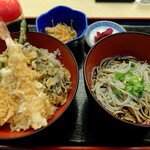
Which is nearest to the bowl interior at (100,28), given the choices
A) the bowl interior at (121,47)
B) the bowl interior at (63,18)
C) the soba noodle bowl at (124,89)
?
the bowl interior at (63,18)

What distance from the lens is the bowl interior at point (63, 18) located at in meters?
1.66

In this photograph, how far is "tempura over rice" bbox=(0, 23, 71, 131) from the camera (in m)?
1.02

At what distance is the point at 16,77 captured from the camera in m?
1.12

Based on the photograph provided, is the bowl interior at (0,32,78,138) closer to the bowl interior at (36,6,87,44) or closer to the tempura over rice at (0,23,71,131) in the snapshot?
the tempura over rice at (0,23,71,131)

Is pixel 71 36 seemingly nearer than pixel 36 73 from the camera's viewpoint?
No

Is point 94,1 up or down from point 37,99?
up

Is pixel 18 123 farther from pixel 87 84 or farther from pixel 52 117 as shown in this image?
pixel 87 84

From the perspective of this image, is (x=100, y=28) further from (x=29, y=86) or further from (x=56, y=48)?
(x=29, y=86)

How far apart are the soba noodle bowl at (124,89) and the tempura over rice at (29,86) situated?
254 mm

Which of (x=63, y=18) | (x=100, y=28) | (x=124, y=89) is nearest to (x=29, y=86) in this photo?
(x=124, y=89)

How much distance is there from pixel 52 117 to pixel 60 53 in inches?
20.9

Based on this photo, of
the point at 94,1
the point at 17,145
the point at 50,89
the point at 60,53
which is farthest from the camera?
the point at 94,1

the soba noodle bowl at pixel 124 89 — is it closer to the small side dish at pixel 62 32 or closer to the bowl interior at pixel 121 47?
the bowl interior at pixel 121 47

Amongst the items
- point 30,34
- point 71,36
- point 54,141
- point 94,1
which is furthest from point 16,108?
point 94,1
